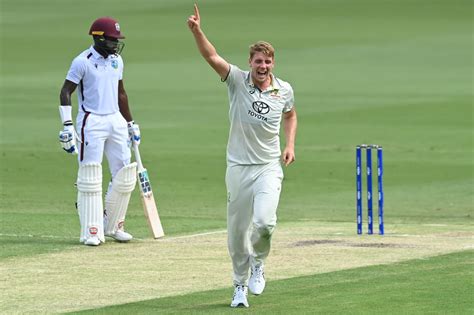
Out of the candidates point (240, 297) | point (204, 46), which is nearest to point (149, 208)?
point (240, 297)

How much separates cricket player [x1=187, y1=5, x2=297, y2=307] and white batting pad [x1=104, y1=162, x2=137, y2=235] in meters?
3.86

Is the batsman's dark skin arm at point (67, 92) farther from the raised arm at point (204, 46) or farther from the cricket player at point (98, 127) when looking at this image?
the raised arm at point (204, 46)

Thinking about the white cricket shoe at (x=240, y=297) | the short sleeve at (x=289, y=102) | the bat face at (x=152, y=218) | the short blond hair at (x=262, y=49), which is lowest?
the white cricket shoe at (x=240, y=297)

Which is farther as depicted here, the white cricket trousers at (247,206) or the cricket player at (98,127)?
the cricket player at (98,127)

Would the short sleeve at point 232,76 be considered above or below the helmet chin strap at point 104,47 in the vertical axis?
below

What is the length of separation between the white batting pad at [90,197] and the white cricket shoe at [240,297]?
3.92 meters

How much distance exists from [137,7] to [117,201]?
114 ft

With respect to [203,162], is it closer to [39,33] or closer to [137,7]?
[39,33]

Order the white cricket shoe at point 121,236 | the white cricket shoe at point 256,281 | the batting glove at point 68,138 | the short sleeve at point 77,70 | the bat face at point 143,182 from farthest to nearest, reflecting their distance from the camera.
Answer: the bat face at point 143,182 < the white cricket shoe at point 121,236 < the short sleeve at point 77,70 < the batting glove at point 68,138 < the white cricket shoe at point 256,281

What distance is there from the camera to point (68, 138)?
14.2 metres

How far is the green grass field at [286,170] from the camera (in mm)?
11741

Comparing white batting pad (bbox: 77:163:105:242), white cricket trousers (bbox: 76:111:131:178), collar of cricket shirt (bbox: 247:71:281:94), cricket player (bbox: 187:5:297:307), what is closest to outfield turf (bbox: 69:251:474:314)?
cricket player (bbox: 187:5:297:307)

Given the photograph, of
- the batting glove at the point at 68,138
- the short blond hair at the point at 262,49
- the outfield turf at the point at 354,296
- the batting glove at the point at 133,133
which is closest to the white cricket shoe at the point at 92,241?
the batting glove at the point at 68,138

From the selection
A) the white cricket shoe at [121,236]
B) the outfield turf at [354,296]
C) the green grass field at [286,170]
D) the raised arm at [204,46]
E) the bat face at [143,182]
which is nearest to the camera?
the outfield turf at [354,296]
